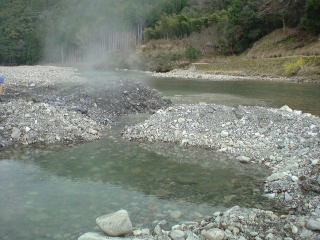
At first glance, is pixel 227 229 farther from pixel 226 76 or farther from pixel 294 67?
pixel 226 76

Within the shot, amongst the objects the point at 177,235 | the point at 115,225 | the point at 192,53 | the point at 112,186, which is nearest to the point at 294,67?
the point at 192,53

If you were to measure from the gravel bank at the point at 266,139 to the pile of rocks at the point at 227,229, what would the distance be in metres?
0.08

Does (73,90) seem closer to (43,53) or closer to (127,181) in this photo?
(127,181)

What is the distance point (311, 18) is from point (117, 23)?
6710cm

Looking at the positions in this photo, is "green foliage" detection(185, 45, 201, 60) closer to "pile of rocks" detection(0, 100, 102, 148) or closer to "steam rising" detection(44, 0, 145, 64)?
"steam rising" detection(44, 0, 145, 64)

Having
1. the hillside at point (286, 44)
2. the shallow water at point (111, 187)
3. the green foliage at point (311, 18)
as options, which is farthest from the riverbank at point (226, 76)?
the shallow water at point (111, 187)

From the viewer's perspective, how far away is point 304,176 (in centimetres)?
831

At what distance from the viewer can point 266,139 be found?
37.9ft

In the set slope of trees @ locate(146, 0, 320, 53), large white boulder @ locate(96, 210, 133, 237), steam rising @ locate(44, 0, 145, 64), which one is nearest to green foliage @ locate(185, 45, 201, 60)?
slope of trees @ locate(146, 0, 320, 53)

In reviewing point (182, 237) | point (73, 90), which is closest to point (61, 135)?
point (182, 237)

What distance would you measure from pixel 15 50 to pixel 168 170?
111m

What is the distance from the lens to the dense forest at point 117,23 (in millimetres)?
59812

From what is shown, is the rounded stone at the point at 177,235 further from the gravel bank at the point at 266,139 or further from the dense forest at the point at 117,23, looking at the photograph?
the dense forest at the point at 117,23

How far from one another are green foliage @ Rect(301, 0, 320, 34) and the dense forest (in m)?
6.38
